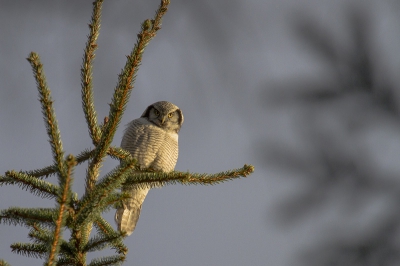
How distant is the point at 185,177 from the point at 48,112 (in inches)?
26.0

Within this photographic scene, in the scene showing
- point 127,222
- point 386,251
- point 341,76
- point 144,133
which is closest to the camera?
point 386,251

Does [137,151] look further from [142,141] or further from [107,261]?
[107,261]

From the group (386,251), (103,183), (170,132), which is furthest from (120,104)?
(170,132)

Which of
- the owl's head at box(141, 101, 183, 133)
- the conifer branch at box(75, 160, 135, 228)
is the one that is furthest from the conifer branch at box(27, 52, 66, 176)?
the owl's head at box(141, 101, 183, 133)

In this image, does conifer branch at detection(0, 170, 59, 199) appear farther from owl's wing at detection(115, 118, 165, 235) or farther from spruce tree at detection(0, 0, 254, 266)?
owl's wing at detection(115, 118, 165, 235)

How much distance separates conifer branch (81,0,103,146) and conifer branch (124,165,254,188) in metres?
0.31

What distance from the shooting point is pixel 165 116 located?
4547mm

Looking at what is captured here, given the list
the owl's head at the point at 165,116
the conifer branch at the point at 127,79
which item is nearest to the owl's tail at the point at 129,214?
the owl's head at the point at 165,116

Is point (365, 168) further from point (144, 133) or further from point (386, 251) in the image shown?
point (144, 133)

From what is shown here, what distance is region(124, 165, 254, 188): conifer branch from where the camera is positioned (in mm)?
2115

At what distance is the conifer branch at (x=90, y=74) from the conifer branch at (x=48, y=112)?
1.22 feet

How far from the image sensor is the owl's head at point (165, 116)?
4532 mm

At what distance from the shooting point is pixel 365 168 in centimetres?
74

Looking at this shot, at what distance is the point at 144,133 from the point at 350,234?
3.51m
